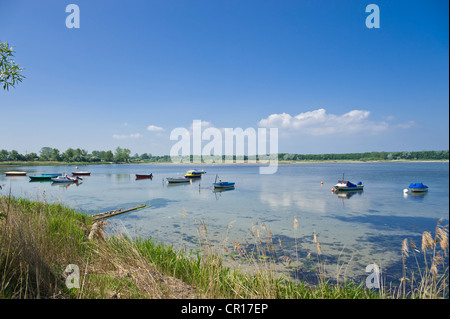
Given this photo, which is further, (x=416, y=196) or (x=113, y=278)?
(x=416, y=196)

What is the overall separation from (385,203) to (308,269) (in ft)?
62.3

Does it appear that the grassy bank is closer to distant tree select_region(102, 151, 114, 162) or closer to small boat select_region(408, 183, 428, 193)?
small boat select_region(408, 183, 428, 193)

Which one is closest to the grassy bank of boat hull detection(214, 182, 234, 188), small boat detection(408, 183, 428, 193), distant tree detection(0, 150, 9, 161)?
small boat detection(408, 183, 428, 193)

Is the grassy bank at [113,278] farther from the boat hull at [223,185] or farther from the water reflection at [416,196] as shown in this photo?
the boat hull at [223,185]

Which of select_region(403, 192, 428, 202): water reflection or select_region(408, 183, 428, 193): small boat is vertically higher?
select_region(408, 183, 428, 193): small boat

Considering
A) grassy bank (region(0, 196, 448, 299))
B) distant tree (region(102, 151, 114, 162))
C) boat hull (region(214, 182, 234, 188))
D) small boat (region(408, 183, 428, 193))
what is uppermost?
distant tree (region(102, 151, 114, 162))

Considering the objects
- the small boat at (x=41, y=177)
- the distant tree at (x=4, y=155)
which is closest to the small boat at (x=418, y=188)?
the small boat at (x=41, y=177)

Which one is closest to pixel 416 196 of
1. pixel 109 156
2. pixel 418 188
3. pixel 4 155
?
pixel 418 188

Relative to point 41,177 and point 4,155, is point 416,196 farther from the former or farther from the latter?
point 4,155
